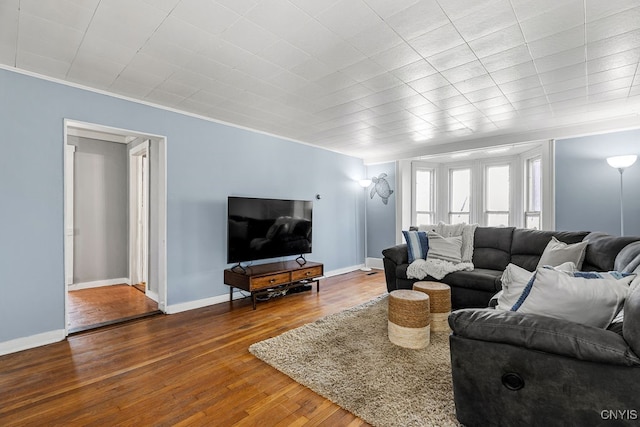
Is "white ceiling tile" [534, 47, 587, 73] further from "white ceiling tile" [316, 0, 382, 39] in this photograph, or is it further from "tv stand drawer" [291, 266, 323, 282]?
"tv stand drawer" [291, 266, 323, 282]

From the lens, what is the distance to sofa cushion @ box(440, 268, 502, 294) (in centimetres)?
340

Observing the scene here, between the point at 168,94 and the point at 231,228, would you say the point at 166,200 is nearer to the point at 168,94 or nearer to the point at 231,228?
the point at 231,228

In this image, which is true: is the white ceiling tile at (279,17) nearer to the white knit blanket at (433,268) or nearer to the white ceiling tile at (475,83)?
the white ceiling tile at (475,83)

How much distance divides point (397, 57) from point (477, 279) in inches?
100

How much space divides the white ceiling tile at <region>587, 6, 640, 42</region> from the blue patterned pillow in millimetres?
2679

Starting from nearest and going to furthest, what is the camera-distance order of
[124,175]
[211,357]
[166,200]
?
[211,357] → [166,200] → [124,175]

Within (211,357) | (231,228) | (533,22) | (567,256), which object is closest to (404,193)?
(567,256)

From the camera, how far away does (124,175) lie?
17.7 feet

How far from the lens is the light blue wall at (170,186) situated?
Result: 8.86ft

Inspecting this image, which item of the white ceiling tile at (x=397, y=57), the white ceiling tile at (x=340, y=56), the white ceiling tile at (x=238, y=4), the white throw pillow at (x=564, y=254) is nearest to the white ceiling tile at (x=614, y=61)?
the white ceiling tile at (x=397, y=57)

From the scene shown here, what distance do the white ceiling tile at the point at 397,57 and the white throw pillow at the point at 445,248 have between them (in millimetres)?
2466

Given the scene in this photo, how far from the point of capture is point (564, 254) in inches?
124

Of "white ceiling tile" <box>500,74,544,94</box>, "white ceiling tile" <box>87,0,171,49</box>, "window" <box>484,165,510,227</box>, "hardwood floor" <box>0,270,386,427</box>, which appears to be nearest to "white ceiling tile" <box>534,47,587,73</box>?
"white ceiling tile" <box>500,74,544,94</box>

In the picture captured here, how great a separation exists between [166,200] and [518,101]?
424 centimetres
